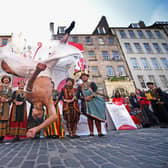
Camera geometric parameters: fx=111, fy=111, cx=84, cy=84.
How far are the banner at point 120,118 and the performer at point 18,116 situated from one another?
3.49 meters

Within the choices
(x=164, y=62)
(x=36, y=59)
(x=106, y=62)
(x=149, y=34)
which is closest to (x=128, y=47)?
(x=106, y=62)

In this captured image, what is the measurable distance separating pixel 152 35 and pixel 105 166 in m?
26.3

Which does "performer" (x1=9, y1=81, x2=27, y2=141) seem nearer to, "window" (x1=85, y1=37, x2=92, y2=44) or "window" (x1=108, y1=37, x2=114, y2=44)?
"window" (x1=85, y1=37, x2=92, y2=44)

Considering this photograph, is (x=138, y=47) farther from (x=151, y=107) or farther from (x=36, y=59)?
(x=36, y=59)

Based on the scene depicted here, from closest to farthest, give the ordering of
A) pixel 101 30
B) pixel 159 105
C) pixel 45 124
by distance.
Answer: pixel 45 124 < pixel 159 105 < pixel 101 30

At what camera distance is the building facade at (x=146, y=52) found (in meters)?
17.5

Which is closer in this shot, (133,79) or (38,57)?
(38,57)

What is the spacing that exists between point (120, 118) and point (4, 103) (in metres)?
4.37

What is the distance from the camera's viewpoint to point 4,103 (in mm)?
3285

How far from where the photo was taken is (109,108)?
5.27 meters

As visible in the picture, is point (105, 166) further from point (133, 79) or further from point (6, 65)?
point (133, 79)

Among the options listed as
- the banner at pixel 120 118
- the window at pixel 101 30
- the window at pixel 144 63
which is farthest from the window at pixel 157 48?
the banner at pixel 120 118

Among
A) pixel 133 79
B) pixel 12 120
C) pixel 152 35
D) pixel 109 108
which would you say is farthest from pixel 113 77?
pixel 12 120

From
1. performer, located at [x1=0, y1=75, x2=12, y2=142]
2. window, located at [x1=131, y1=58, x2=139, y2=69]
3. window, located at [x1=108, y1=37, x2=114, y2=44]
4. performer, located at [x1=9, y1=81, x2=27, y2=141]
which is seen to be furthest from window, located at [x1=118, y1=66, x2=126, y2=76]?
performer, located at [x1=0, y1=75, x2=12, y2=142]
